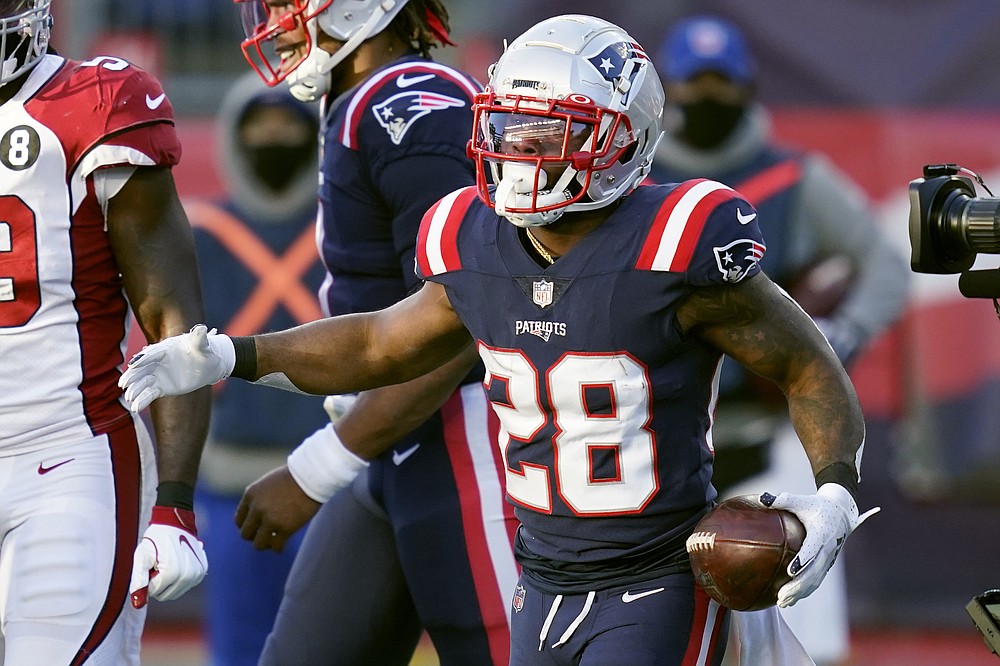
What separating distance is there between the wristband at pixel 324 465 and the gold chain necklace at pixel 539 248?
0.72 metres

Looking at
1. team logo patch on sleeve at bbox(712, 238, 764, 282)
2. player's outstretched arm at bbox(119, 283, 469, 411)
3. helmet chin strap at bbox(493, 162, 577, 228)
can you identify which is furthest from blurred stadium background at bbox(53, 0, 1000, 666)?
team logo patch on sleeve at bbox(712, 238, 764, 282)

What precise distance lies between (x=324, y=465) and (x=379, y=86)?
73cm

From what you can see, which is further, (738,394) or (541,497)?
(738,394)

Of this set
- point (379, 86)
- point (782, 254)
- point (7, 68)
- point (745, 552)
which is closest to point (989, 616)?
point (745, 552)

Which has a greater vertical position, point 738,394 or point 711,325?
point 711,325

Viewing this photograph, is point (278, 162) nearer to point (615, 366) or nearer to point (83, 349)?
point (83, 349)

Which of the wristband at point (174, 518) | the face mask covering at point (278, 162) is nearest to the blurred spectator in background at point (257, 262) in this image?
the face mask covering at point (278, 162)

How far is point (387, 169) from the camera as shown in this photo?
10.3 ft

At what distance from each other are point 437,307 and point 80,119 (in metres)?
0.71

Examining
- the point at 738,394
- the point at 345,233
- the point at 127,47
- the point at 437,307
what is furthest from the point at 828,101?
the point at 437,307

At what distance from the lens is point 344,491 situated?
3418mm

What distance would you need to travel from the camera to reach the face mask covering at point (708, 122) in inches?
189

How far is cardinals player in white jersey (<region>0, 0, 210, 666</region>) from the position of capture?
9.16 feet

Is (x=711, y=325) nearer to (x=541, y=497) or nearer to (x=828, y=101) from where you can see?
(x=541, y=497)
